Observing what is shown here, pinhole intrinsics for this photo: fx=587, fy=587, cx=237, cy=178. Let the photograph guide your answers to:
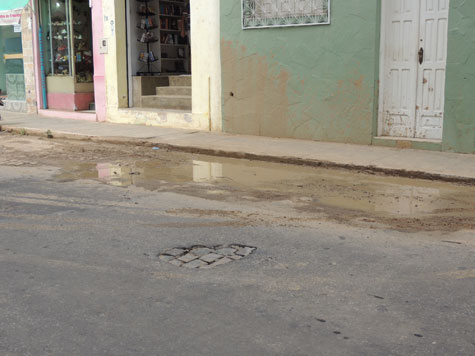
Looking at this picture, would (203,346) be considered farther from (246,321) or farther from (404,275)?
(404,275)

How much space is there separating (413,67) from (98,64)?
8.25m

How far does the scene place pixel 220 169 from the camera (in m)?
8.66

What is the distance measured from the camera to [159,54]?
15.6 meters

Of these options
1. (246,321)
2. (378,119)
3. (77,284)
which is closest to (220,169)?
(378,119)

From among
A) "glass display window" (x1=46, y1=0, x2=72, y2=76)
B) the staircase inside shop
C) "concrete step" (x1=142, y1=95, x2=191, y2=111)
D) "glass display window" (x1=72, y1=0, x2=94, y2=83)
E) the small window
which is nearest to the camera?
the small window

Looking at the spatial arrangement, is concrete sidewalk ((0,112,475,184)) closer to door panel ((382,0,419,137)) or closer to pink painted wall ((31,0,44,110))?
door panel ((382,0,419,137))

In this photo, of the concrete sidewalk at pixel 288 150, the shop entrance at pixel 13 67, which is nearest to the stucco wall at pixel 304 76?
the concrete sidewalk at pixel 288 150

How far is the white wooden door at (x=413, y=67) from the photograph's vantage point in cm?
941

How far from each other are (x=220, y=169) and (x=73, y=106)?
874 cm

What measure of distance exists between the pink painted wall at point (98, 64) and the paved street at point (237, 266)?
285 inches

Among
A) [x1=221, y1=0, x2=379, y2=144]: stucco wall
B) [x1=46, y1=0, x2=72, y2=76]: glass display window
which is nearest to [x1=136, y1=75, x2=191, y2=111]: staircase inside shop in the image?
[x1=221, y1=0, x2=379, y2=144]: stucco wall

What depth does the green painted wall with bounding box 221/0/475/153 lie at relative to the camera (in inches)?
357

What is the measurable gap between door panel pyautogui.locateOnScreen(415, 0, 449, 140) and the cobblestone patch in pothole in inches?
230

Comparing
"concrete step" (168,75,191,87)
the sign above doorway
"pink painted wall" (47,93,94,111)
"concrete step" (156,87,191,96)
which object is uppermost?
the sign above doorway
